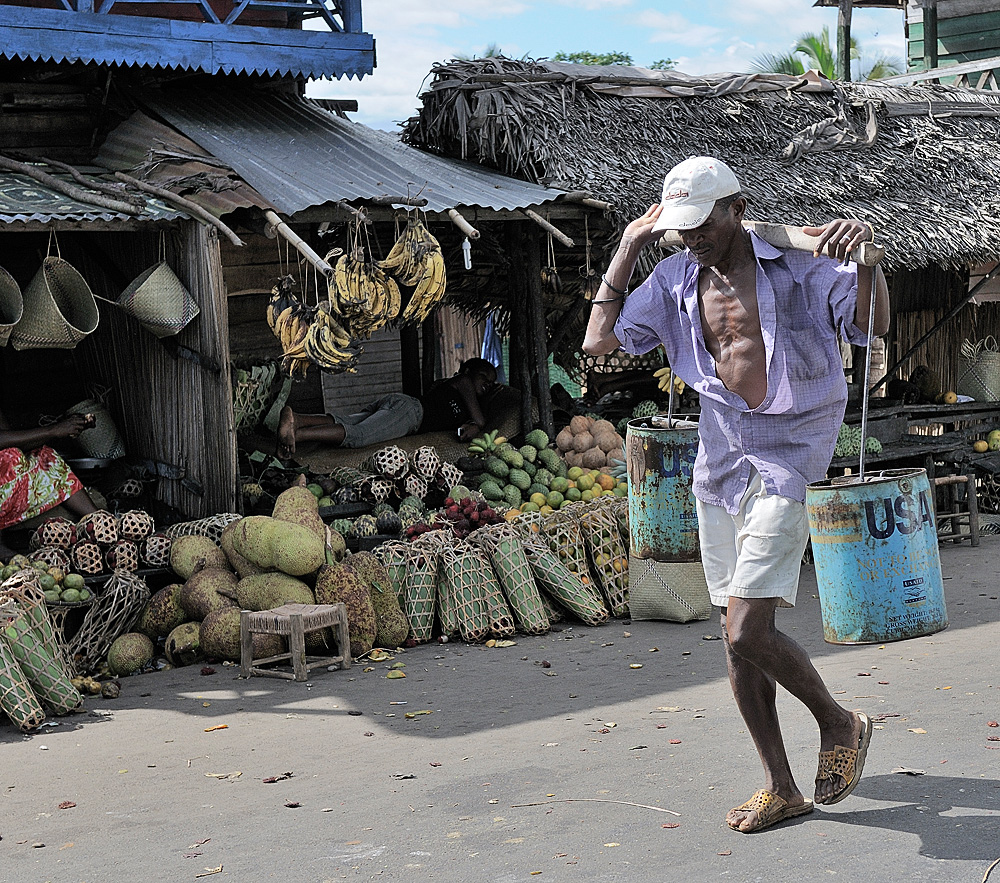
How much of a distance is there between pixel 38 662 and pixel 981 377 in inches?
344

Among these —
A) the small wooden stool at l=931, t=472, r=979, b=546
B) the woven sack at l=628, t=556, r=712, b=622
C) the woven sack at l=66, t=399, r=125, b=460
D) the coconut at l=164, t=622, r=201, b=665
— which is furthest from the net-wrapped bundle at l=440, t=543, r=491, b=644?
the small wooden stool at l=931, t=472, r=979, b=546

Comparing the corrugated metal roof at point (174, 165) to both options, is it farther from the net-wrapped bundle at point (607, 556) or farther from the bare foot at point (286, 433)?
the net-wrapped bundle at point (607, 556)

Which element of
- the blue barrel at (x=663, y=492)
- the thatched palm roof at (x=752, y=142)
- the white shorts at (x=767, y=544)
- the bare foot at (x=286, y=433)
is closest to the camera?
the white shorts at (x=767, y=544)

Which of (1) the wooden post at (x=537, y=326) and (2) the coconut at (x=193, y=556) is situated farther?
(1) the wooden post at (x=537, y=326)

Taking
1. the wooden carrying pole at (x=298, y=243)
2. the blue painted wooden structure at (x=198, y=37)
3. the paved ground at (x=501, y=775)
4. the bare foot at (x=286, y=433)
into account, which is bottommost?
the paved ground at (x=501, y=775)

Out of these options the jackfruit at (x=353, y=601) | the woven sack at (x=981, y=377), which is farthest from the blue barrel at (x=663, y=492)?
the woven sack at (x=981, y=377)

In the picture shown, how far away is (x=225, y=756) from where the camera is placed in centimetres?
496

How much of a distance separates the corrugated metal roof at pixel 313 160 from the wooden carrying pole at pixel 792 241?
148 inches

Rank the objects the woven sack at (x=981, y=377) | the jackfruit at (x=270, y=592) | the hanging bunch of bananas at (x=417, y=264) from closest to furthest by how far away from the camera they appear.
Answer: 1. the jackfruit at (x=270, y=592)
2. the hanging bunch of bananas at (x=417, y=264)
3. the woven sack at (x=981, y=377)

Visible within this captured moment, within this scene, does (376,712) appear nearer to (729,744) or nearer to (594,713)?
(594,713)

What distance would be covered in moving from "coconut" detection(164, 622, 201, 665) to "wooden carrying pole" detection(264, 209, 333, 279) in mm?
2091

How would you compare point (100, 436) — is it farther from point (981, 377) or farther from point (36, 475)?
point (981, 377)

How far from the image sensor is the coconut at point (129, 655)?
640 cm

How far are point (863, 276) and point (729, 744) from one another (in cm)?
203
